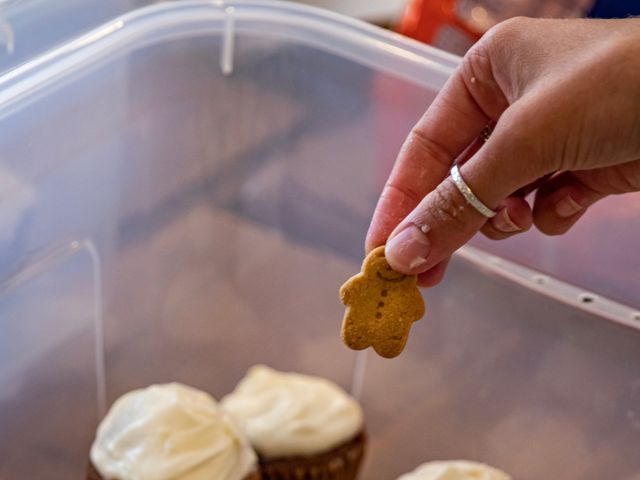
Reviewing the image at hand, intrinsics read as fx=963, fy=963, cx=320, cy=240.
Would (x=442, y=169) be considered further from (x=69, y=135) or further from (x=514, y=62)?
(x=69, y=135)

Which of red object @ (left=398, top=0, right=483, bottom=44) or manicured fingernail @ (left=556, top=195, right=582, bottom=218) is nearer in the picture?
manicured fingernail @ (left=556, top=195, right=582, bottom=218)

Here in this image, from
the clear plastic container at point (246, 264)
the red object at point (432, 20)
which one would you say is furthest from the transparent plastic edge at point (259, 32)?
the red object at point (432, 20)

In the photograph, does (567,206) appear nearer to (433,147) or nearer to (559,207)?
(559,207)

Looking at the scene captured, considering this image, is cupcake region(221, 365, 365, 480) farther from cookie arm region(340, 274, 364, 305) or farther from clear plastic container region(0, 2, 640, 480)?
cookie arm region(340, 274, 364, 305)

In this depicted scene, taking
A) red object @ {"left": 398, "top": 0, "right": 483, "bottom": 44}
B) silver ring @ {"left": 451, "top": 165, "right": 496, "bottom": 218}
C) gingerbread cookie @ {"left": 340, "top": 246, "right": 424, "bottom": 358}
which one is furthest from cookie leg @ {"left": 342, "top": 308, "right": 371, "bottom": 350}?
red object @ {"left": 398, "top": 0, "right": 483, "bottom": 44}

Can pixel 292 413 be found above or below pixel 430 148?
below

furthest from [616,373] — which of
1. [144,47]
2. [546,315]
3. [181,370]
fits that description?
[144,47]

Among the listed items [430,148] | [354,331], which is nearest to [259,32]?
[430,148]
